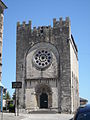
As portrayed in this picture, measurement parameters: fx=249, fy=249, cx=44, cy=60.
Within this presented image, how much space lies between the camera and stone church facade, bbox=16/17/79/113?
3606 centimetres

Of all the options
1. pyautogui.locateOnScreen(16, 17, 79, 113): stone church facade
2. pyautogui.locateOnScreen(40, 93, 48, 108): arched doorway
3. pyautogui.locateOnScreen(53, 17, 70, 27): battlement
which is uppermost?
pyautogui.locateOnScreen(53, 17, 70, 27): battlement

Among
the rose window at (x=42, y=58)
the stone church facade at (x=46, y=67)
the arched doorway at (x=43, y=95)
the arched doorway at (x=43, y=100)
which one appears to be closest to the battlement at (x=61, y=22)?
the stone church facade at (x=46, y=67)

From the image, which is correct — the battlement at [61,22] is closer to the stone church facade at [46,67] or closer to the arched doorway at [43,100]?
the stone church facade at [46,67]

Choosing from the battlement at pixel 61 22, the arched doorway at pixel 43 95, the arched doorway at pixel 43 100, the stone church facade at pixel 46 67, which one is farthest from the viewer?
the battlement at pixel 61 22

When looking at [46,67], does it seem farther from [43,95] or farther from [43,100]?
[43,100]

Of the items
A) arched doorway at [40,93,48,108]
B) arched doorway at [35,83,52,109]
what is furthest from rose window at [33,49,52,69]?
arched doorway at [40,93,48,108]

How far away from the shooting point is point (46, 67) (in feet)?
122

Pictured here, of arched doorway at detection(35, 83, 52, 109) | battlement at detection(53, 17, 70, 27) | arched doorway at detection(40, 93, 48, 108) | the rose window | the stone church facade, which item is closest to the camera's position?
the stone church facade

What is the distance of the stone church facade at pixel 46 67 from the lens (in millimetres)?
36062

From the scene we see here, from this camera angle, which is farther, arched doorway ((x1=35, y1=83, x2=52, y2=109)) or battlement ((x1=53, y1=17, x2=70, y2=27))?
battlement ((x1=53, y1=17, x2=70, y2=27))

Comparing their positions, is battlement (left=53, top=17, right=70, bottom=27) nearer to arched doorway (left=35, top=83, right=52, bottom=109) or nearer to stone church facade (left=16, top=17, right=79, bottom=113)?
stone church facade (left=16, top=17, right=79, bottom=113)

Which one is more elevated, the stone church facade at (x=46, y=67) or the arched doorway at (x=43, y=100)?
the stone church facade at (x=46, y=67)

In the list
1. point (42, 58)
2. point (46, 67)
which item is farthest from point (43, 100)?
point (42, 58)

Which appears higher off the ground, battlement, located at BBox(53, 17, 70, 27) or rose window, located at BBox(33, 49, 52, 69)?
battlement, located at BBox(53, 17, 70, 27)
